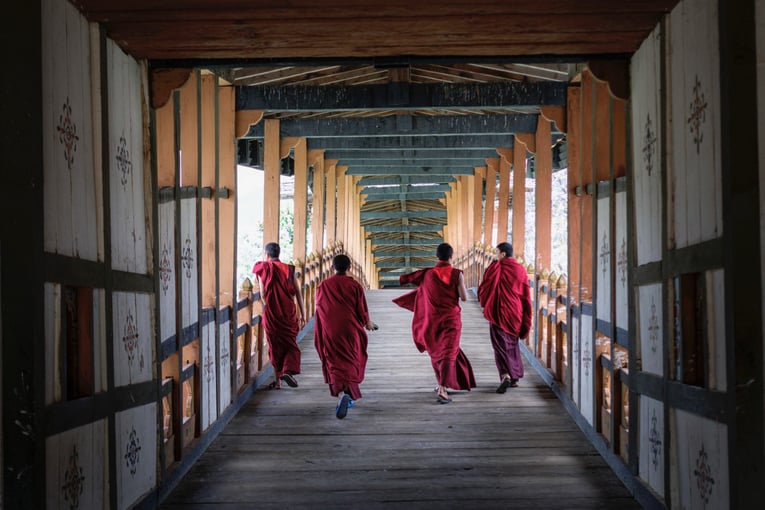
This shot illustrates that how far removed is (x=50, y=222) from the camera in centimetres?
280

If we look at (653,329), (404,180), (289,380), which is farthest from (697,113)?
(404,180)

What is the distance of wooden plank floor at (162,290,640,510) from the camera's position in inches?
167

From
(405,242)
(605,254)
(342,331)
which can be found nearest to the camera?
(605,254)

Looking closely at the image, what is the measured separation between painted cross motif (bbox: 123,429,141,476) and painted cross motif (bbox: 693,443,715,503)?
275cm

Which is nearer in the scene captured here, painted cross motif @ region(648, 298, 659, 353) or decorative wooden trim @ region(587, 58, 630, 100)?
painted cross motif @ region(648, 298, 659, 353)

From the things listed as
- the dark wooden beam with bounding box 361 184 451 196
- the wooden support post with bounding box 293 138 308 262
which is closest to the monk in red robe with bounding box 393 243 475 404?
the wooden support post with bounding box 293 138 308 262

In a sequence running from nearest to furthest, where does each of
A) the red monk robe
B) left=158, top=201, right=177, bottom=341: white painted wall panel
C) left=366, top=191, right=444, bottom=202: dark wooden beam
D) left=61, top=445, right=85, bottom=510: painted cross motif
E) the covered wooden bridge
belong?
the covered wooden bridge
left=61, top=445, right=85, bottom=510: painted cross motif
left=158, top=201, right=177, bottom=341: white painted wall panel
the red monk robe
left=366, top=191, right=444, bottom=202: dark wooden beam

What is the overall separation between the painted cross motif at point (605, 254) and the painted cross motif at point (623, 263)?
9.1 inches

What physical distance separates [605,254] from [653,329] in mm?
1251

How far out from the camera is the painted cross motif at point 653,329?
3.71 metres

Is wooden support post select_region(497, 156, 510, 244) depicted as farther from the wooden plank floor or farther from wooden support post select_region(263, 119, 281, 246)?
the wooden plank floor

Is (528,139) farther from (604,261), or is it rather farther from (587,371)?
(604,261)

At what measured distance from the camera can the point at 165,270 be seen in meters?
4.45

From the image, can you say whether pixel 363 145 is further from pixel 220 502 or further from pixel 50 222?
pixel 50 222
